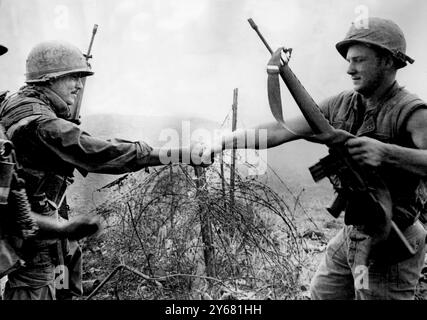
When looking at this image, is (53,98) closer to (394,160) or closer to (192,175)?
(192,175)

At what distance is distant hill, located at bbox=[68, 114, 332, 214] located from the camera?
8992 mm

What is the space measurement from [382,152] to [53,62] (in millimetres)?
2898

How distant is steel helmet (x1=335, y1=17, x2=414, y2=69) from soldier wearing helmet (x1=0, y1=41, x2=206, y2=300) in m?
1.84

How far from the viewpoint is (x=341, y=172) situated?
3520 millimetres

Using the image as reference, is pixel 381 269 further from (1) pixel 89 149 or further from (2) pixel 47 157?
(2) pixel 47 157

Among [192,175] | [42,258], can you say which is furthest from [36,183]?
[192,175]

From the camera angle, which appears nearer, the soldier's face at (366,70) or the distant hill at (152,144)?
the soldier's face at (366,70)

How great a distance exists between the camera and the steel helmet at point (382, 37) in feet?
11.5

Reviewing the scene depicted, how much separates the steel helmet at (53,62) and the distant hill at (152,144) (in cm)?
390

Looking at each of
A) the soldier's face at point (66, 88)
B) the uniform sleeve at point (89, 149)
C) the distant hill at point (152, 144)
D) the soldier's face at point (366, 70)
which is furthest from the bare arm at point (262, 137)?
the distant hill at point (152, 144)

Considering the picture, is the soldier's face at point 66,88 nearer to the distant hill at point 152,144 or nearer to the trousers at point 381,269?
the trousers at point 381,269

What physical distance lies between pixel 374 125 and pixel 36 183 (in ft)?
8.79
